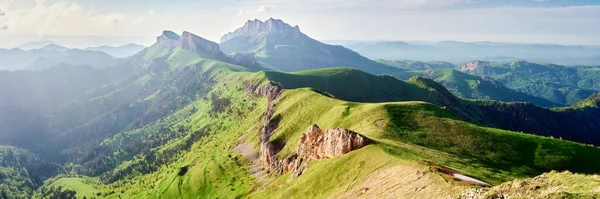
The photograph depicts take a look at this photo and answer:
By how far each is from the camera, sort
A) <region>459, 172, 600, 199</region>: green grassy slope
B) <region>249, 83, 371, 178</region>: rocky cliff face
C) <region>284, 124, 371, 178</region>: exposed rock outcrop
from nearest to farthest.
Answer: <region>459, 172, 600, 199</region>: green grassy slope, <region>284, 124, 371, 178</region>: exposed rock outcrop, <region>249, 83, 371, 178</region>: rocky cliff face

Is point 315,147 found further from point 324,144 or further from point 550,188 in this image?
point 550,188

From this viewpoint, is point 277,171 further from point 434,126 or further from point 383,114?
point 434,126

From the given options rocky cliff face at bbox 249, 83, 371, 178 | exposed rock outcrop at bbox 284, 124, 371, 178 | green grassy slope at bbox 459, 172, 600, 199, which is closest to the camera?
green grassy slope at bbox 459, 172, 600, 199

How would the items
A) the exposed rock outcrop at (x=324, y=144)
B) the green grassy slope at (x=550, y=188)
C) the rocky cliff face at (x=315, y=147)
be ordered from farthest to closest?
the rocky cliff face at (x=315, y=147)
the exposed rock outcrop at (x=324, y=144)
the green grassy slope at (x=550, y=188)

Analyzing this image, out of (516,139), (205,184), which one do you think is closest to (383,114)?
(516,139)

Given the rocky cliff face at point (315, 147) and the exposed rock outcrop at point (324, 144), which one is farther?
the rocky cliff face at point (315, 147)

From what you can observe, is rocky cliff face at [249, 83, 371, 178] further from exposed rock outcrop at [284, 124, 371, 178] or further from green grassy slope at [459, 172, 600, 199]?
green grassy slope at [459, 172, 600, 199]

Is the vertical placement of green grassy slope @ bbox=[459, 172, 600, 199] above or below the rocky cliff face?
above

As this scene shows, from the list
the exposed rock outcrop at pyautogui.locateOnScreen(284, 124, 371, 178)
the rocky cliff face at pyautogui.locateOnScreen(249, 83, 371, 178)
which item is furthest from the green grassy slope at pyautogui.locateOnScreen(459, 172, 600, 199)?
the rocky cliff face at pyautogui.locateOnScreen(249, 83, 371, 178)

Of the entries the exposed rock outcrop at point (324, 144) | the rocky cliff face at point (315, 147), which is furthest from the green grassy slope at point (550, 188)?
the rocky cliff face at point (315, 147)

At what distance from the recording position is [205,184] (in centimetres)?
19175

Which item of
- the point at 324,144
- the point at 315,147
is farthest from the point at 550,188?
the point at 315,147

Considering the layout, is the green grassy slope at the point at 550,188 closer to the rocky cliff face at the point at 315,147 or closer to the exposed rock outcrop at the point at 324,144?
the exposed rock outcrop at the point at 324,144

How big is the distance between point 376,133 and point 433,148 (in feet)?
58.9
